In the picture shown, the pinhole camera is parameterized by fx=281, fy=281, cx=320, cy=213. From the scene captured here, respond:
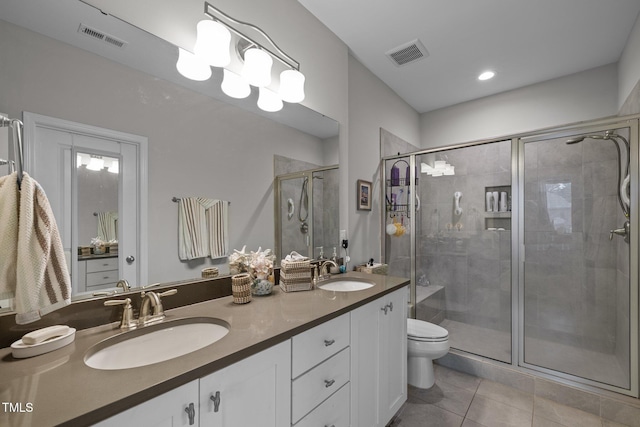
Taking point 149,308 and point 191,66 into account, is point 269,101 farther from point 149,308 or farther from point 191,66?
point 149,308

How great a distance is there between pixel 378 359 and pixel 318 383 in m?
0.50

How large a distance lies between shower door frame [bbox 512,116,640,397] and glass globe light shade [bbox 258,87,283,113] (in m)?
1.92

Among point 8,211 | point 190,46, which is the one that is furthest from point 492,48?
point 8,211

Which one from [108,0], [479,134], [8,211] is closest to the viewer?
[8,211]

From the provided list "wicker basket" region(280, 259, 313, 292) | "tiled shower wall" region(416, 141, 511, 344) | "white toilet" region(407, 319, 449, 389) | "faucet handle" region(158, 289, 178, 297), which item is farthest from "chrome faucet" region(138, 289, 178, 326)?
"tiled shower wall" region(416, 141, 511, 344)

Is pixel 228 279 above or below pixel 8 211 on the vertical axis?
below

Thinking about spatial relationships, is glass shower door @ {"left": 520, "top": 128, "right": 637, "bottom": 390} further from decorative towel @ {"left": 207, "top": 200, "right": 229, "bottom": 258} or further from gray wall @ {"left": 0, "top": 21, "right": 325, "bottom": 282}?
decorative towel @ {"left": 207, "top": 200, "right": 229, "bottom": 258}

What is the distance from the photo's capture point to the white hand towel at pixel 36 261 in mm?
709

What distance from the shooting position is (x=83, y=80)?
0.98 m

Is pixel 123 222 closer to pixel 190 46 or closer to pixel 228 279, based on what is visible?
pixel 228 279

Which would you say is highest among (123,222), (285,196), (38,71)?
(38,71)

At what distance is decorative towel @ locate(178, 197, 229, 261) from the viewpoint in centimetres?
126

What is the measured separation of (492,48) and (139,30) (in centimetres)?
253

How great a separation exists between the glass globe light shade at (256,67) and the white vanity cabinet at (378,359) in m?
1.30
